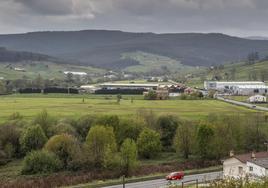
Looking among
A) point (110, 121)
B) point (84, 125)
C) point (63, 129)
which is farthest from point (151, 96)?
point (63, 129)

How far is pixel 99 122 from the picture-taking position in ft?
260

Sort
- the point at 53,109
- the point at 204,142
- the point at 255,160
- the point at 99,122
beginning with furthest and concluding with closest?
the point at 53,109
the point at 99,122
the point at 204,142
the point at 255,160

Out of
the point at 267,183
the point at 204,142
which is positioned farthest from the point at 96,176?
the point at 267,183

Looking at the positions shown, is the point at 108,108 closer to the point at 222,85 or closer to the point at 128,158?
the point at 128,158

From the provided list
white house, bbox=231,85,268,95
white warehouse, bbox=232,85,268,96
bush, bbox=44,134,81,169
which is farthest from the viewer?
white house, bbox=231,85,268,95

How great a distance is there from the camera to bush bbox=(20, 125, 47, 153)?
239 feet

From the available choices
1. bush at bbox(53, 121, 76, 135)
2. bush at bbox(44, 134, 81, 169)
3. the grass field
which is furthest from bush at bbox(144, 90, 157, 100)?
bush at bbox(44, 134, 81, 169)

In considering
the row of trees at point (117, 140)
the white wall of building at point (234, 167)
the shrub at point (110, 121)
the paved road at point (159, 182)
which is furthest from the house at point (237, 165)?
the shrub at point (110, 121)

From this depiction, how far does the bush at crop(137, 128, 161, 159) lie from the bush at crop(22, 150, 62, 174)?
50.0 feet

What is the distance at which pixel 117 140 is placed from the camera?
255 feet

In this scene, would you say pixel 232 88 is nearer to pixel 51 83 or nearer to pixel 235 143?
pixel 51 83

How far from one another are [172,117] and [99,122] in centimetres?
1526

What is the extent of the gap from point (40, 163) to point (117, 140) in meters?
17.2

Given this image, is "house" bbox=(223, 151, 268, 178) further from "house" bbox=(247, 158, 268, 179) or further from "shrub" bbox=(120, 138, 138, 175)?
"shrub" bbox=(120, 138, 138, 175)
